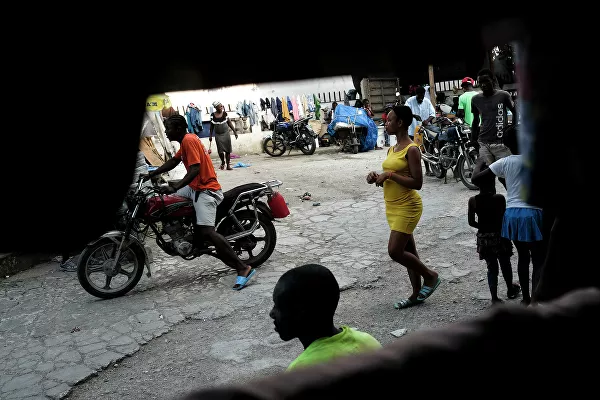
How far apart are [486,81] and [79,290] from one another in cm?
538

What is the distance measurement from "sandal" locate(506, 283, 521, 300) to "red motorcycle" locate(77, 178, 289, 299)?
2.49 meters

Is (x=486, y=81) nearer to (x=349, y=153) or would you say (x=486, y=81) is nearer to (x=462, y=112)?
(x=462, y=112)

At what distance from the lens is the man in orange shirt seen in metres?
5.48

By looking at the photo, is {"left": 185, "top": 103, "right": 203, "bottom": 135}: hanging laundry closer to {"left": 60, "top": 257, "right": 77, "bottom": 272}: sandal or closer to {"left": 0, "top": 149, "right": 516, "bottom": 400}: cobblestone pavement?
{"left": 0, "top": 149, "right": 516, "bottom": 400}: cobblestone pavement

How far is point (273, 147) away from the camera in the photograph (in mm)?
17219

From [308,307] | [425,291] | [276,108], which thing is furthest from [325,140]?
[308,307]

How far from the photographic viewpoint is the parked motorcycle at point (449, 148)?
9266mm

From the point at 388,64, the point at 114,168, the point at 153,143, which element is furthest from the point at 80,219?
the point at 153,143

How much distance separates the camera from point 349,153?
16.2 m

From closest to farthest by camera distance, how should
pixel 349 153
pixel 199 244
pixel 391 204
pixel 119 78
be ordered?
pixel 119 78
pixel 391 204
pixel 199 244
pixel 349 153

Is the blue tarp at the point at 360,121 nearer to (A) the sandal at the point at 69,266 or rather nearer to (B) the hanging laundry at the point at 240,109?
(B) the hanging laundry at the point at 240,109

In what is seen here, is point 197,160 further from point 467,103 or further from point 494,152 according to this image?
point 467,103

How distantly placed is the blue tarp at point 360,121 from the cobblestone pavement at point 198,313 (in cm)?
854

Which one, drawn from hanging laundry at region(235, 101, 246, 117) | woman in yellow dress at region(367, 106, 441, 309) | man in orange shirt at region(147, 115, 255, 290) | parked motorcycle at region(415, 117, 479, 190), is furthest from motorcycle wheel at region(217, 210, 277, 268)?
hanging laundry at region(235, 101, 246, 117)
